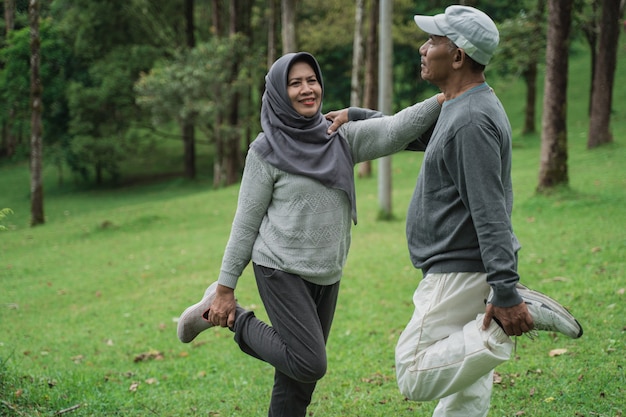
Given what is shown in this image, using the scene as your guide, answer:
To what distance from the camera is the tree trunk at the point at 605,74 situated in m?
17.1

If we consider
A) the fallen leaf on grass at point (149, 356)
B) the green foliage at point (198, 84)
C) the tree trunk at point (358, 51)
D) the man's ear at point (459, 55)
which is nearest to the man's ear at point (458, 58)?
the man's ear at point (459, 55)

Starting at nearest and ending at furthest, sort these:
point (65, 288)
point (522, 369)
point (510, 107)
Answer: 1. point (522, 369)
2. point (65, 288)
3. point (510, 107)

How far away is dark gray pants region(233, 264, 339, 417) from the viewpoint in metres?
3.33

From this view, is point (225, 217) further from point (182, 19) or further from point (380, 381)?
point (182, 19)

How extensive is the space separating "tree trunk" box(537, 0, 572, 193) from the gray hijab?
353 inches

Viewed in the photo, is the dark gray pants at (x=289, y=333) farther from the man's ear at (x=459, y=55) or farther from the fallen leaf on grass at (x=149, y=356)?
the fallen leaf on grass at (x=149, y=356)

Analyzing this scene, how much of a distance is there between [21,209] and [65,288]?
16.9 m

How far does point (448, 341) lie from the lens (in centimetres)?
300

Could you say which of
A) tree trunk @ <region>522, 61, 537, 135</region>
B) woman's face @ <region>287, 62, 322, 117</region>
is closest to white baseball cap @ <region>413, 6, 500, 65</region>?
woman's face @ <region>287, 62, 322, 117</region>

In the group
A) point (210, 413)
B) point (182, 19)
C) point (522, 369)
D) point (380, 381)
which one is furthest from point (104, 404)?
point (182, 19)

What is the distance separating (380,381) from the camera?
17.2 feet

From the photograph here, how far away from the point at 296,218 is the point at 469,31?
1.21m

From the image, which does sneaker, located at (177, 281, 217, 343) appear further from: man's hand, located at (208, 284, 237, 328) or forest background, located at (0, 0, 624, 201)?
forest background, located at (0, 0, 624, 201)

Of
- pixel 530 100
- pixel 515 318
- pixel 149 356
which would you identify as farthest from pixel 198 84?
pixel 515 318
